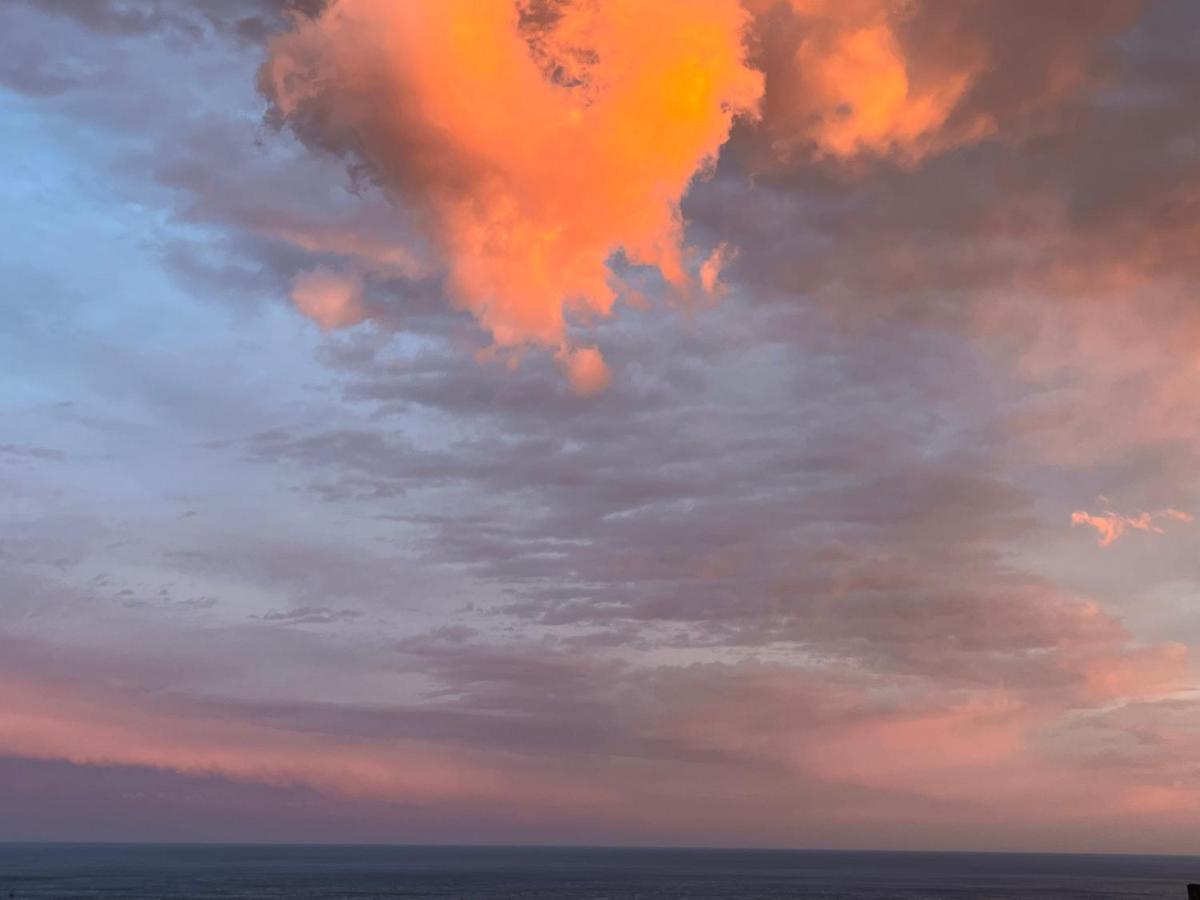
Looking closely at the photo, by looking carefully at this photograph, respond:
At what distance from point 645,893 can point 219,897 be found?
71.5m

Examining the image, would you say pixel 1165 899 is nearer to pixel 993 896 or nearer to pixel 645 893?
pixel 993 896

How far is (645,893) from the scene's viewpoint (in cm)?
19250

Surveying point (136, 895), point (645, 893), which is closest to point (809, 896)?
point (645, 893)

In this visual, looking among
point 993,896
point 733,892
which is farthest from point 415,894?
point 993,896

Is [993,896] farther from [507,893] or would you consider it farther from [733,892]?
[507,893]

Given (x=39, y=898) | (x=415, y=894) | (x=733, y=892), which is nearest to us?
(x=39, y=898)

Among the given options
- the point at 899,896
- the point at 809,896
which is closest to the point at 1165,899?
the point at 899,896

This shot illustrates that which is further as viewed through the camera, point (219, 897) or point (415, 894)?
point (415, 894)

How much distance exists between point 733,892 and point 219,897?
291ft

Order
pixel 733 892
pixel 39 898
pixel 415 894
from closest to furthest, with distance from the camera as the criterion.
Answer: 1. pixel 39 898
2. pixel 415 894
3. pixel 733 892

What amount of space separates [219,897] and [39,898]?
27069mm

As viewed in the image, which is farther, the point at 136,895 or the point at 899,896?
the point at 899,896

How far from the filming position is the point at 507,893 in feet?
610

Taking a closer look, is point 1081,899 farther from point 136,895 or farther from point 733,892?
point 136,895
